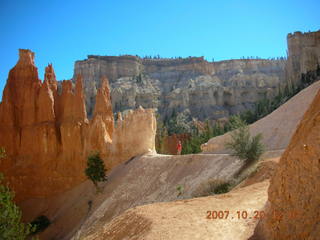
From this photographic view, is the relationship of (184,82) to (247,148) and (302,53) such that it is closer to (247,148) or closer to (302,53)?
(302,53)

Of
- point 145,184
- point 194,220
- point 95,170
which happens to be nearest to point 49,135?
point 95,170

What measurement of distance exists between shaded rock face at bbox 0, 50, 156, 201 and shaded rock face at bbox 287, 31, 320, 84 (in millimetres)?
35131

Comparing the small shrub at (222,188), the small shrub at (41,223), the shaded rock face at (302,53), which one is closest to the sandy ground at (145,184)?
the small shrub at (41,223)

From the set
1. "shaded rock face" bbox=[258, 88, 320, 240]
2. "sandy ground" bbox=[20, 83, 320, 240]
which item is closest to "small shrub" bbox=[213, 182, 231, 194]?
"sandy ground" bbox=[20, 83, 320, 240]

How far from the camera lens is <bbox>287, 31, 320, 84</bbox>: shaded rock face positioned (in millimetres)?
53594

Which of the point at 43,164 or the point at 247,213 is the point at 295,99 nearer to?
the point at 247,213

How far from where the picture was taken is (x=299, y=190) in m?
7.38

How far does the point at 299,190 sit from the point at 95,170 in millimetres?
22430

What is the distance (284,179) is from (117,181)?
20.5 m

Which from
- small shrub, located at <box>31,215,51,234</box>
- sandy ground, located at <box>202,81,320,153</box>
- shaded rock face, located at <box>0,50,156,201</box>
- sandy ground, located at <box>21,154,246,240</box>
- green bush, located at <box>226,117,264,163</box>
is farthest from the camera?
shaded rock face, located at <box>0,50,156,201</box>

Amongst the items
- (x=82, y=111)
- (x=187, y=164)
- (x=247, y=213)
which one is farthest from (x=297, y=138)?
(x=82, y=111)

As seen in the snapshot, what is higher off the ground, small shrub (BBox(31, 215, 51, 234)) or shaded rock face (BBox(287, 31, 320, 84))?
shaded rock face (BBox(287, 31, 320, 84))

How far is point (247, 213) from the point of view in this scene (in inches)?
406

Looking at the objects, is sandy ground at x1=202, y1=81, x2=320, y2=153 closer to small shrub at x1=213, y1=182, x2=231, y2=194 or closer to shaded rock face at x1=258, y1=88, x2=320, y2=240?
small shrub at x1=213, y1=182, x2=231, y2=194
